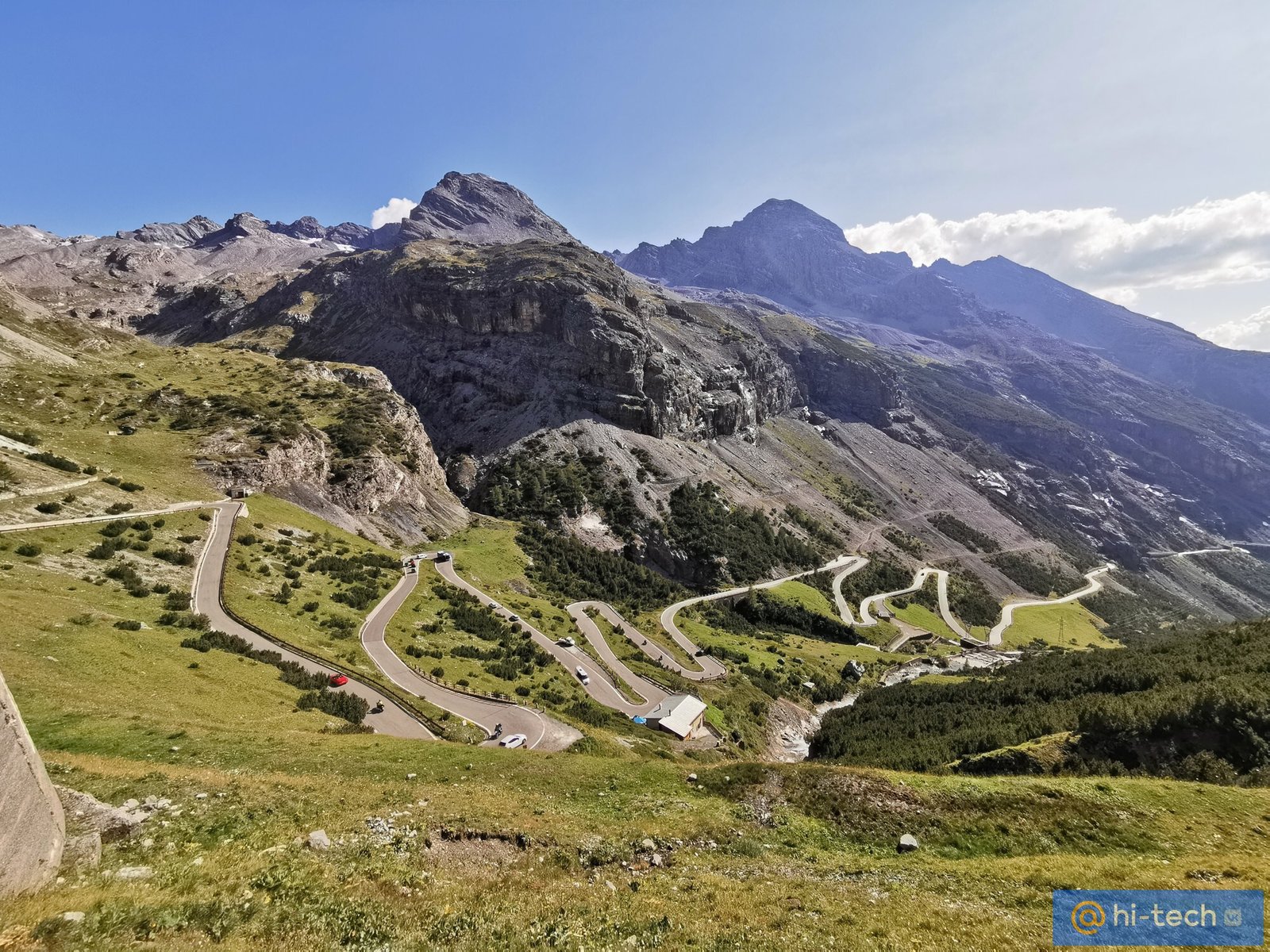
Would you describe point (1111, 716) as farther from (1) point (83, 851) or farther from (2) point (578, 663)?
(2) point (578, 663)

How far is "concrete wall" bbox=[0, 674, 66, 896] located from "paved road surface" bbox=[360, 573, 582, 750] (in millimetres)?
24388

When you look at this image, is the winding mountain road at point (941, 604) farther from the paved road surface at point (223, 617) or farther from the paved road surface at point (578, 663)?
the paved road surface at point (223, 617)

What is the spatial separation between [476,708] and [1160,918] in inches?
1430

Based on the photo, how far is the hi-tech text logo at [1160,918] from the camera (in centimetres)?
1184

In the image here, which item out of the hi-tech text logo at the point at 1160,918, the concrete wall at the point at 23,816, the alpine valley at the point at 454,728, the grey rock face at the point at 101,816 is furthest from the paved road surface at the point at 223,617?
the hi-tech text logo at the point at 1160,918

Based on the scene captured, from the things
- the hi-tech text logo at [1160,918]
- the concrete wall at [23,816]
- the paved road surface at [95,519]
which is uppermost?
the paved road surface at [95,519]

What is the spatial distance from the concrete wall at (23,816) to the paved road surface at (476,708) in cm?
2439

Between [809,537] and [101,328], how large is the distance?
18337 centimetres

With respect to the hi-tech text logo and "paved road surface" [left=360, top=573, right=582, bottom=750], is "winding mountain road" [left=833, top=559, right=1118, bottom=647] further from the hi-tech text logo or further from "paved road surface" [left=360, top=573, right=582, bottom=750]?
the hi-tech text logo

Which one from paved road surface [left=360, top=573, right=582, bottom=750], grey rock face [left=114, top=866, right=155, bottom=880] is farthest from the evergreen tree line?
grey rock face [left=114, top=866, right=155, bottom=880]

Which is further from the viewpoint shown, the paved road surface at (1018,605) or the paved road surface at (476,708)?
the paved road surface at (1018,605)

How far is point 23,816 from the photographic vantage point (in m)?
11.1

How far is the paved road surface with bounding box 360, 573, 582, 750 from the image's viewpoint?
3581 centimetres

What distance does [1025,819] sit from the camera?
62.8 feet
